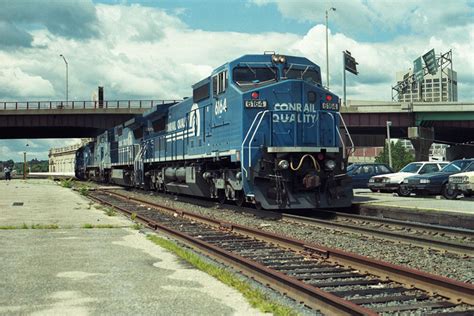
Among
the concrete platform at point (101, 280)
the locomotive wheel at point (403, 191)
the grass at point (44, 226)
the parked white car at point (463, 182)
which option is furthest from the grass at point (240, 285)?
the locomotive wheel at point (403, 191)

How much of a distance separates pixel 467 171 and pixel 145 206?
37.9 feet

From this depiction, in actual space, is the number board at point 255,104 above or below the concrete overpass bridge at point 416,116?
below

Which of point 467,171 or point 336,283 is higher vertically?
point 467,171

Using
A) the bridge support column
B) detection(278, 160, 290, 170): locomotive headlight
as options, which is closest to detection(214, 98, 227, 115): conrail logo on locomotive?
Result: detection(278, 160, 290, 170): locomotive headlight

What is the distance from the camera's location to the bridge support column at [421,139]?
54125 millimetres

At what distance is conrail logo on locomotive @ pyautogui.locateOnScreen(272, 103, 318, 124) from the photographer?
1429 centimetres

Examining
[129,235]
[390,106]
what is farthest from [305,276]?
[390,106]

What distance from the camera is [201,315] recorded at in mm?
4980

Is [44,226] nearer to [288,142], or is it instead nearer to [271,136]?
[271,136]

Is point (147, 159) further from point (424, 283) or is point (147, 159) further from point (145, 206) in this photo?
point (424, 283)

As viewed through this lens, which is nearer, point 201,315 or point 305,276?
point 201,315

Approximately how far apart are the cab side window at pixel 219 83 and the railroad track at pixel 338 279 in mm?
6219

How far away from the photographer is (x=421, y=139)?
5481 cm

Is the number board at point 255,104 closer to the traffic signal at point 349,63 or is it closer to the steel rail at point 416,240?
the steel rail at point 416,240
